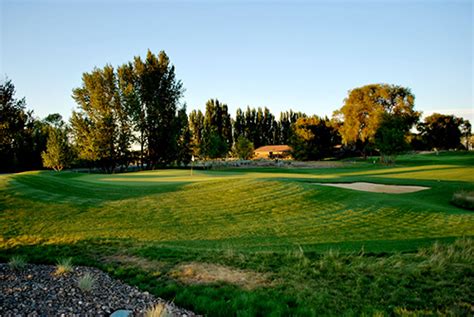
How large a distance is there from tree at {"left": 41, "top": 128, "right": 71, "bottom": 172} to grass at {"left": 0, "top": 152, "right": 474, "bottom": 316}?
1084 inches

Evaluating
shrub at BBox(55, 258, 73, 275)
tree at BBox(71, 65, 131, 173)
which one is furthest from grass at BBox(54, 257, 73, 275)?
tree at BBox(71, 65, 131, 173)

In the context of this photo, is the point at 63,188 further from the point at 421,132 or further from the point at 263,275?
the point at 421,132

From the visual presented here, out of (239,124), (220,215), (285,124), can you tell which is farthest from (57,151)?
(285,124)

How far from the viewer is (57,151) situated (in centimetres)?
3931

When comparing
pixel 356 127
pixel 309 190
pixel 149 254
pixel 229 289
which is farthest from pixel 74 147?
pixel 356 127

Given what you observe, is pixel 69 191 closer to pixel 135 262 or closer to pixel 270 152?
pixel 135 262

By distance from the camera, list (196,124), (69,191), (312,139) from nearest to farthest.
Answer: (69,191), (196,124), (312,139)

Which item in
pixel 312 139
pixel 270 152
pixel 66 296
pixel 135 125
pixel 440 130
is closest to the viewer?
pixel 66 296

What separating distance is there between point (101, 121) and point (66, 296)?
40.1 meters

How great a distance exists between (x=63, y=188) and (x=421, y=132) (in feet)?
288

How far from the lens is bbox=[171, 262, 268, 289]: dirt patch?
5.86m

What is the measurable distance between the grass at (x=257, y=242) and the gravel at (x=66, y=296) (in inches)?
14.8

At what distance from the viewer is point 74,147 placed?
4225cm

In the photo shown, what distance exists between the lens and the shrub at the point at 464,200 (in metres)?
15.5
